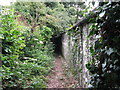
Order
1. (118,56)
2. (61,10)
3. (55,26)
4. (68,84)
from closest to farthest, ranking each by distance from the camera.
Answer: (118,56)
(68,84)
(55,26)
(61,10)

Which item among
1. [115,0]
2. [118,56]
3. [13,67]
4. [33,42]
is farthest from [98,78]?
[33,42]

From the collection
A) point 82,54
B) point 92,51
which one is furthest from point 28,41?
point 92,51

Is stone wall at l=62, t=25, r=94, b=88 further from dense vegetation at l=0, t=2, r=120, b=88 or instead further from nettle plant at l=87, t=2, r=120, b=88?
nettle plant at l=87, t=2, r=120, b=88

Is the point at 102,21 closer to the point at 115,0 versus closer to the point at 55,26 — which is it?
the point at 115,0

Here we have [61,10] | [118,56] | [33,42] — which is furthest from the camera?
[61,10]

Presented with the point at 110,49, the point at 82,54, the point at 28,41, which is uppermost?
the point at 110,49

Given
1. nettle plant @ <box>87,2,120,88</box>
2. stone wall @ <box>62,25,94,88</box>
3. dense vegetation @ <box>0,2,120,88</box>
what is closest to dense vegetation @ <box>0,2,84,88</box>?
dense vegetation @ <box>0,2,120,88</box>

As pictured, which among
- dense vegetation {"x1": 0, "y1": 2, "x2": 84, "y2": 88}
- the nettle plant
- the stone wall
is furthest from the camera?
the stone wall

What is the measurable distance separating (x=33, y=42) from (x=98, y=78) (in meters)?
4.40

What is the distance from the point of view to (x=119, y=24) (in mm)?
1154

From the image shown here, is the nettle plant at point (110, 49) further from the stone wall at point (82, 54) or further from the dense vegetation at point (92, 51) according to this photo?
the stone wall at point (82, 54)

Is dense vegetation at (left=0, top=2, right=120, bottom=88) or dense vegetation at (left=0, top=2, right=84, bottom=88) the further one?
dense vegetation at (left=0, top=2, right=84, bottom=88)

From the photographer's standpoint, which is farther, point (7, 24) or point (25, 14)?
point (25, 14)

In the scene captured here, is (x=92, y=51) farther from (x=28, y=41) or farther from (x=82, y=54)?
(x=28, y=41)
